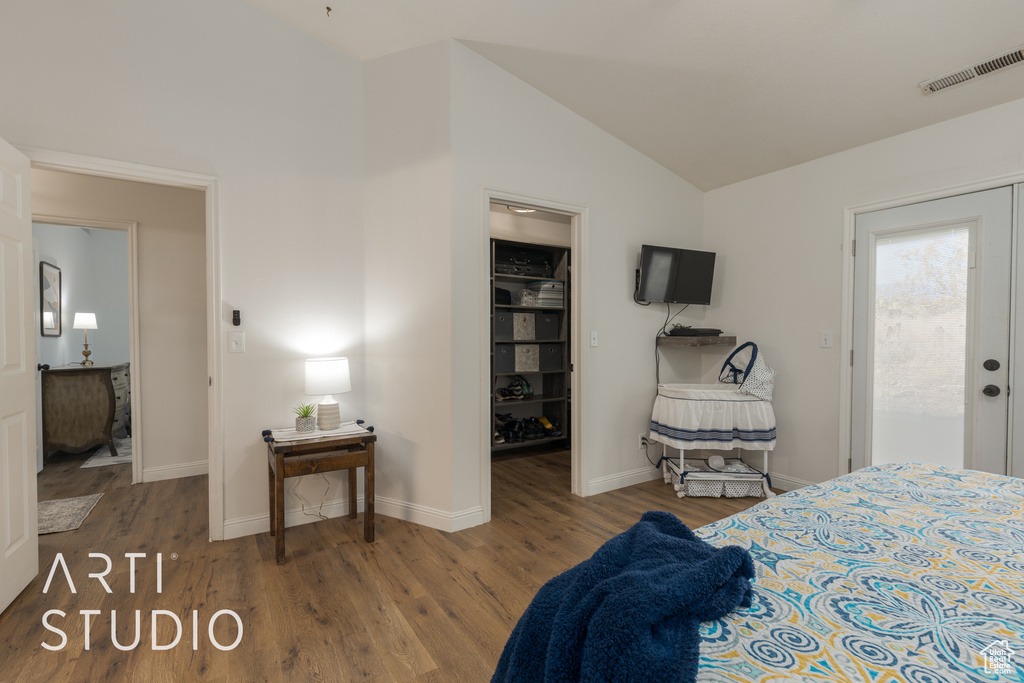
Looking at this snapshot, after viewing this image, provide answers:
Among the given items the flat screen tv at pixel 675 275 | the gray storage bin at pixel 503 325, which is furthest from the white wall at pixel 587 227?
the gray storage bin at pixel 503 325

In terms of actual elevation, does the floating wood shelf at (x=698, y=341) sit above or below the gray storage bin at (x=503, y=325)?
below

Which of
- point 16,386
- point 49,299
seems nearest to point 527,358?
point 16,386

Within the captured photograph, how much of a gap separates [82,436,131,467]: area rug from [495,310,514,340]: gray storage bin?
3.44 metres

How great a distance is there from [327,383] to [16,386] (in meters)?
1.27

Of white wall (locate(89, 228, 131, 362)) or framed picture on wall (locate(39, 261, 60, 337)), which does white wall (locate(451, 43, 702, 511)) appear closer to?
framed picture on wall (locate(39, 261, 60, 337))

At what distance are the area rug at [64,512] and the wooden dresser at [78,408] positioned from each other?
1.14 metres

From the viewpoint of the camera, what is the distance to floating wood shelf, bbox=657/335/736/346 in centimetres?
354

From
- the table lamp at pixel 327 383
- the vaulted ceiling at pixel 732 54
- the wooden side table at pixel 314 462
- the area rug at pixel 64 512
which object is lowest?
the area rug at pixel 64 512

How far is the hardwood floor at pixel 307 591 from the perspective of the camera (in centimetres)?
164

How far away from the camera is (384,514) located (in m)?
3.01

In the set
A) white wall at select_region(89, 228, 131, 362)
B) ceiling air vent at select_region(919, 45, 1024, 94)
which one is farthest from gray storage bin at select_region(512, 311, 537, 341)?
white wall at select_region(89, 228, 131, 362)

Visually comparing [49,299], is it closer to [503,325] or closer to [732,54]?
[503,325]

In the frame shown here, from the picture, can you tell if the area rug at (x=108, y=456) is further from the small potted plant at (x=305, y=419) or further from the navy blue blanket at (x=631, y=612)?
the navy blue blanket at (x=631, y=612)

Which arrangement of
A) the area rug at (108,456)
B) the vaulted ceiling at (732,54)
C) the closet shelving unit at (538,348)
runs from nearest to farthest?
1. the vaulted ceiling at (732,54)
2. the area rug at (108,456)
3. the closet shelving unit at (538,348)
